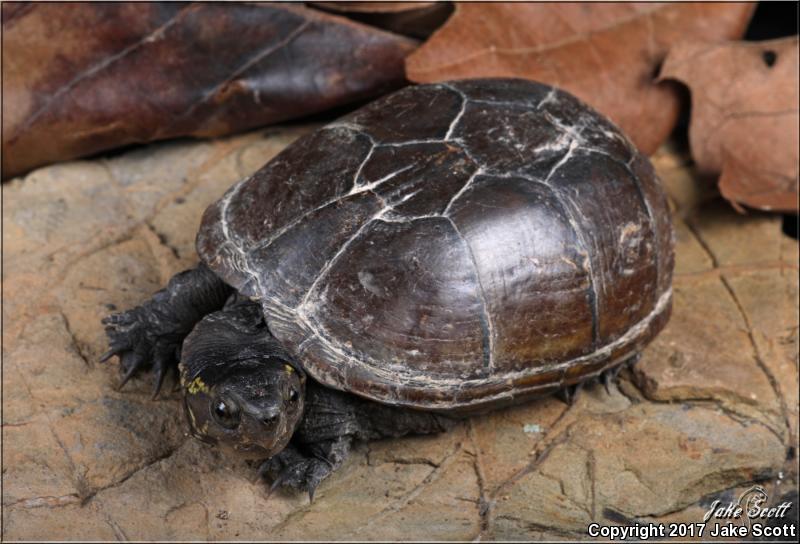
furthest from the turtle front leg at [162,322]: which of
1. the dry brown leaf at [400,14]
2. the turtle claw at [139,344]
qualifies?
the dry brown leaf at [400,14]

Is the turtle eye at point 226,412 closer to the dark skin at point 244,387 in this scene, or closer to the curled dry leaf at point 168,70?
the dark skin at point 244,387

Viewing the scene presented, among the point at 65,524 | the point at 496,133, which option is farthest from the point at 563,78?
the point at 65,524

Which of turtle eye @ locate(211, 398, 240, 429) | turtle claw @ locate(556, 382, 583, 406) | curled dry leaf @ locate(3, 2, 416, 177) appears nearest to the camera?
turtle eye @ locate(211, 398, 240, 429)

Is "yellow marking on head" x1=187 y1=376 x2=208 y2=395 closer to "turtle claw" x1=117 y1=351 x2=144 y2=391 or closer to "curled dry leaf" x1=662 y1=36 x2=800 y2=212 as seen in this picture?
"turtle claw" x1=117 y1=351 x2=144 y2=391

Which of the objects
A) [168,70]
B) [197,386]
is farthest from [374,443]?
[168,70]

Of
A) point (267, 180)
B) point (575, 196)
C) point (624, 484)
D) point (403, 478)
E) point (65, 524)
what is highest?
point (267, 180)

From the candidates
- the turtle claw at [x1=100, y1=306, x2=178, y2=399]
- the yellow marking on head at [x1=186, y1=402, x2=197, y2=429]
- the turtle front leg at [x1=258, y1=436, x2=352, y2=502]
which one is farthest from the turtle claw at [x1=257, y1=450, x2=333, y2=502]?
the turtle claw at [x1=100, y1=306, x2=178, y2=399]

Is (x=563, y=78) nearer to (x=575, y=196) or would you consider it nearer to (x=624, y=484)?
(x=575, y=196)

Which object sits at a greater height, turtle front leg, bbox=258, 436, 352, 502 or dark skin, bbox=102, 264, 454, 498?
dark skin, bbox=102, 264, 454, 498
